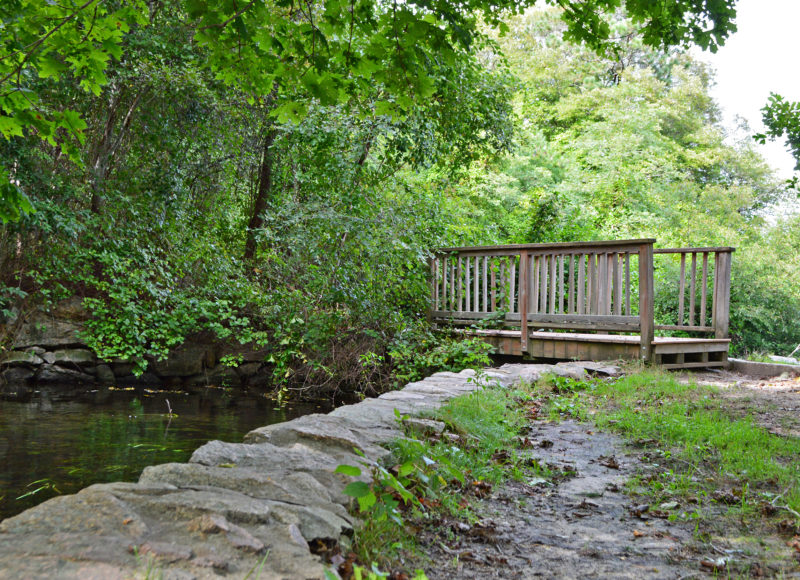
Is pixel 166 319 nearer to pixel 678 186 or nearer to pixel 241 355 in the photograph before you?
pixel 241 355

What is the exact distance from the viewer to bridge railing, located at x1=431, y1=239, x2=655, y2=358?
7000mm

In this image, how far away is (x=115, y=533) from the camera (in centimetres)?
159

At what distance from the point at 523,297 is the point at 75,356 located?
21.6 ft

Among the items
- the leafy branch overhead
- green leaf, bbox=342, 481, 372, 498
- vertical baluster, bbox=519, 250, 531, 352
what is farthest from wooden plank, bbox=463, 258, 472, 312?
green leaf, bbox=342, 481, 372, 498

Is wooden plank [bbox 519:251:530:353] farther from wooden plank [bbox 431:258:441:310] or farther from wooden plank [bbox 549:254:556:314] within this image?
wooden plank [bbox 431:258:441:310]

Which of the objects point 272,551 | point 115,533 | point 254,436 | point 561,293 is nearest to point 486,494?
point 254,436

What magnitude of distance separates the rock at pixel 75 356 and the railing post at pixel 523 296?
20.7ft

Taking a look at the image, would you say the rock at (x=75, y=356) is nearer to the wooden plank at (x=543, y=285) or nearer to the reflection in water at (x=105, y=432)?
the reflection in water at (x=105, y=432)

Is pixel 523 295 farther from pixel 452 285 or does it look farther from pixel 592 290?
pixel 452 285

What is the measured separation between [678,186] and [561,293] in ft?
48.9

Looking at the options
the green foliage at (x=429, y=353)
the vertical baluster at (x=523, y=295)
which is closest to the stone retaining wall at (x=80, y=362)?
the green foliage at (x=429, y=353)

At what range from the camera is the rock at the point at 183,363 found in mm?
9438

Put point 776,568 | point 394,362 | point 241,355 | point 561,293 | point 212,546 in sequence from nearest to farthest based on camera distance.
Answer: point 212,546
point 776,568
point 561,293
point 394,362
point 241,355

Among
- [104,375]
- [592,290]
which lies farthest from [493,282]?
[104,375]
